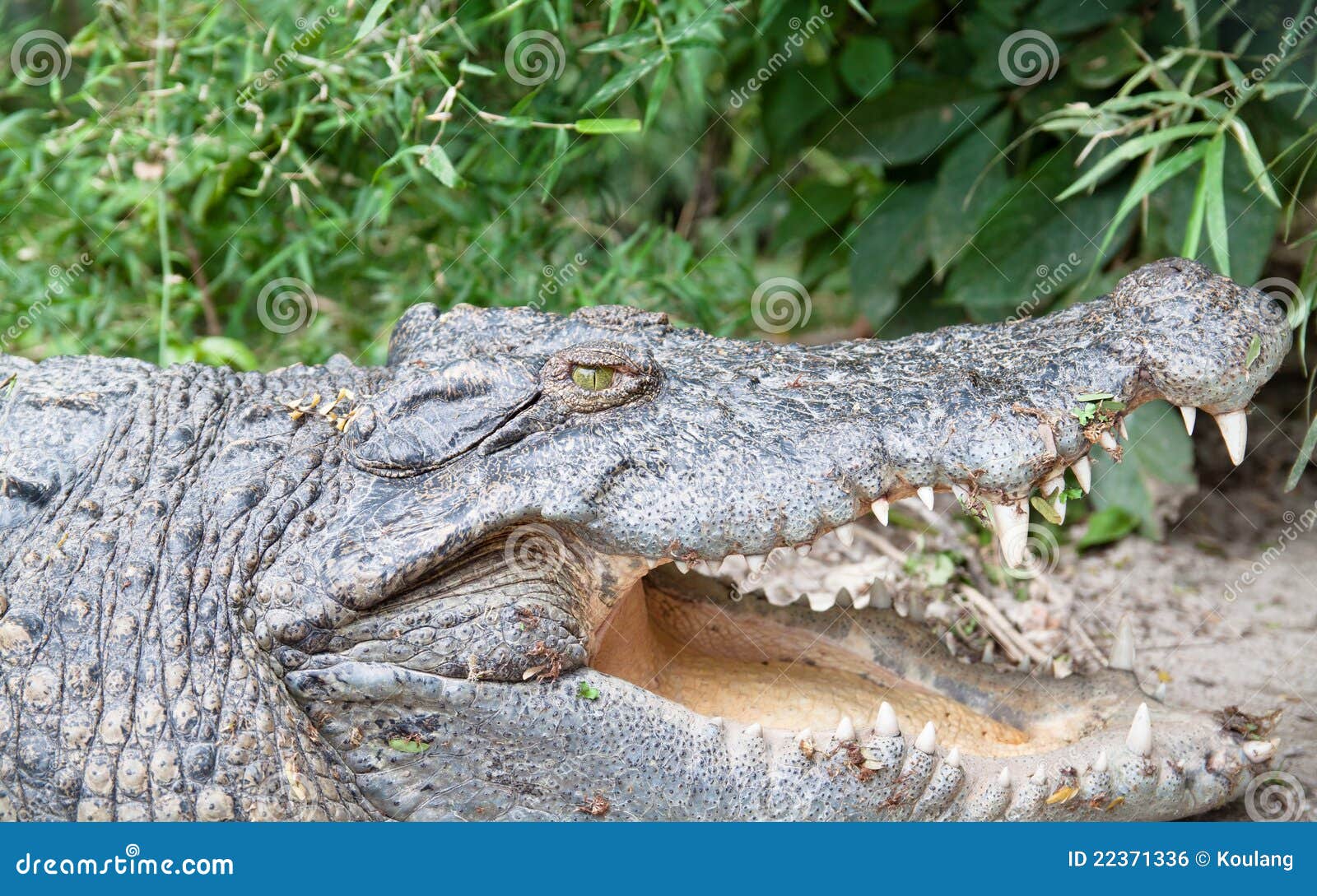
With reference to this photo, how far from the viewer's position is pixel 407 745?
2496mm

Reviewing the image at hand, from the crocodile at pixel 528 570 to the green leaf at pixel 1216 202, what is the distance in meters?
0.60

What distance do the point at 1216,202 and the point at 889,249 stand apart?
1.52 meters

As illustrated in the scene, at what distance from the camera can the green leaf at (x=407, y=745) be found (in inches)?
98.2

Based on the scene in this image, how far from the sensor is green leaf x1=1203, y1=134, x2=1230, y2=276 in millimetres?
3162

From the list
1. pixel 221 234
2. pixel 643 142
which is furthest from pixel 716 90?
pixel 221 234

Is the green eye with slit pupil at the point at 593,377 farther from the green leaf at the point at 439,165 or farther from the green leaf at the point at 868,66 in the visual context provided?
the green leaf at the point at 868,66

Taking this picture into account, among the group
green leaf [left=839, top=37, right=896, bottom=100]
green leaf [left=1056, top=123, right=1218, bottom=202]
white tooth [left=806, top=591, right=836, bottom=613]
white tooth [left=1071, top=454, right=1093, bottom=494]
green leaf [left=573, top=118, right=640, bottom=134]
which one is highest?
green leaf [left=839, top=37, right=896, bottom=100]

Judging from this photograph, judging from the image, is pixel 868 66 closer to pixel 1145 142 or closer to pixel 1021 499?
pixel 1145 142

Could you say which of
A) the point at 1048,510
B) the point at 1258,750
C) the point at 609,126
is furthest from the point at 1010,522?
the point at 609,126

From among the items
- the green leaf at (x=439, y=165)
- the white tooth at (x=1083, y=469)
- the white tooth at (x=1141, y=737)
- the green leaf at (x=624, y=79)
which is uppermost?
the green leaf at (x=624, y=79)

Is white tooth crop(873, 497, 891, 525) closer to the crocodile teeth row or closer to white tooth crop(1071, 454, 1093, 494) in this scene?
the crocodile teeth row

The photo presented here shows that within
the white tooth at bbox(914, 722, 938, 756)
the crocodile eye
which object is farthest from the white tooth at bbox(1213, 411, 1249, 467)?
the crocodile eye

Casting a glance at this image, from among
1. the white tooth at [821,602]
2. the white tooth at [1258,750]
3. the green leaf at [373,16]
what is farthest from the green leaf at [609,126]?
Answer: the white tooth at [1258,750]
